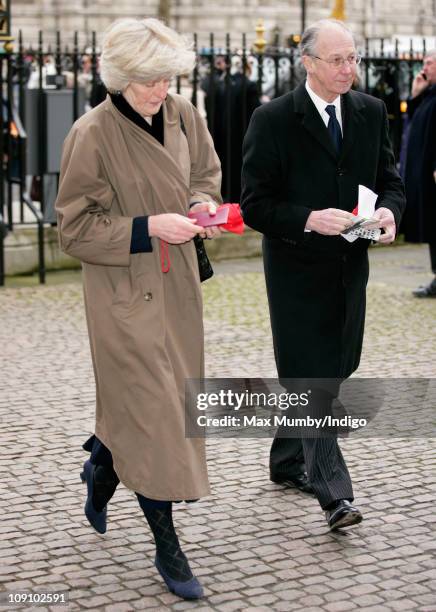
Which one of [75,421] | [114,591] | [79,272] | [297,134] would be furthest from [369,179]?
[79,272]

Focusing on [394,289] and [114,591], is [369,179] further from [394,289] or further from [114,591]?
[394,289]

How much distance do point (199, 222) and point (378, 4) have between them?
51.0 metres

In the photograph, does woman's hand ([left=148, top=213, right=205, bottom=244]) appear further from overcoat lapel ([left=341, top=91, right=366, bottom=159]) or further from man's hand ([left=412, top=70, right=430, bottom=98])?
man's hand ([left=412, top=70, right=430, bottom=98])

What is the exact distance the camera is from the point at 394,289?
11.4 metres

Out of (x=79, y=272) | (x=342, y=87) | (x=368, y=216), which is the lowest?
(x=79, y=272)

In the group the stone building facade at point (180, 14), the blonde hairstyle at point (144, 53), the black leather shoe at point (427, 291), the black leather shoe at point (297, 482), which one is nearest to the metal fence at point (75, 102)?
the black leather shoe at point (427, 291)

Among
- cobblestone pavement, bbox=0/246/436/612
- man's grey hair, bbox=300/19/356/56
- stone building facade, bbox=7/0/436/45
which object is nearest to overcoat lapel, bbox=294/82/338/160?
man's grey hair, bbox=300/19/356/56

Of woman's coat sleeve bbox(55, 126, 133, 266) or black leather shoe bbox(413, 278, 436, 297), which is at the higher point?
woman's coat sleeve bbox(55, 126, 133, 266)

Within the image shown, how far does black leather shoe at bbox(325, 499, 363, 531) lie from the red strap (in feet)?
3.87

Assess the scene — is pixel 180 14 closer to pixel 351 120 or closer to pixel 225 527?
pixel 351 120

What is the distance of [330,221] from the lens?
491cm

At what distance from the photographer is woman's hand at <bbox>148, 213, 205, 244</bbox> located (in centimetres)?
434

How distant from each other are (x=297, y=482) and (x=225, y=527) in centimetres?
59

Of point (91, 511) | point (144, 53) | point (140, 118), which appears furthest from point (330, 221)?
point (91, 511)
